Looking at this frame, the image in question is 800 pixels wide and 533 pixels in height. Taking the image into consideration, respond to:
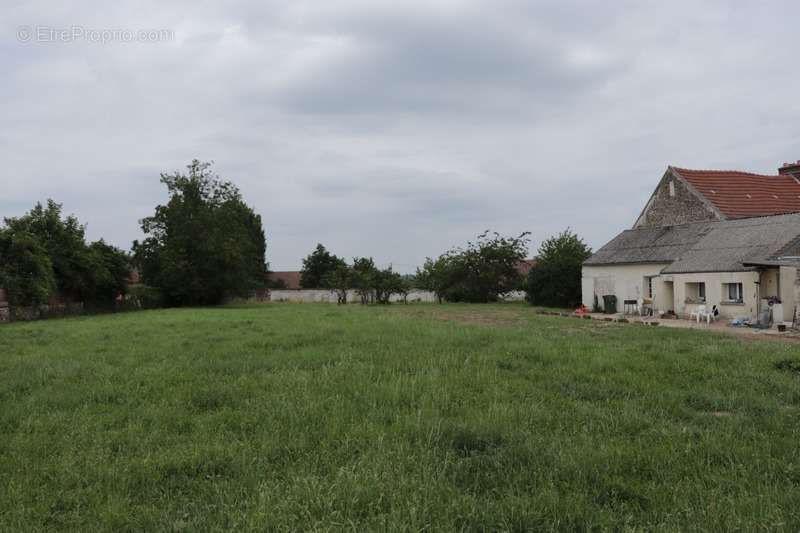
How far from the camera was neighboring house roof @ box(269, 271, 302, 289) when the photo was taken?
87756 mm

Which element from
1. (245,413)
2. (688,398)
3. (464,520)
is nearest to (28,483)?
(245,413)

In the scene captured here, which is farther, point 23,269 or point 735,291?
point 23,269

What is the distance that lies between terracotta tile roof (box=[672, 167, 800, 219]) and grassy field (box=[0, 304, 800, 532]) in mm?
26165

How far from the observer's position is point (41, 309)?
108ft

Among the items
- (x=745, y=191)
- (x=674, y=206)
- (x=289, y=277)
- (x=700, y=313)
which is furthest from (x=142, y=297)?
(x=289, y=277)

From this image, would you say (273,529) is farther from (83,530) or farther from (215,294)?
(215,294)

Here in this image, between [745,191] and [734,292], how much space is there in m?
13.4

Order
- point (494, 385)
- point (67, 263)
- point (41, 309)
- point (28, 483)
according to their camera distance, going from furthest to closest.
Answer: point (67, 263) → point (41, 309) → point (494, 385) → point (28, 483)

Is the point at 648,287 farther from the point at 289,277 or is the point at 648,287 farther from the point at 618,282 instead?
the point at 289,277

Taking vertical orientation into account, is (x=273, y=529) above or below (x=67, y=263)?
below

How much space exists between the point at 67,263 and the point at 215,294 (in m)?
11.5

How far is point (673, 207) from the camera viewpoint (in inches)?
1395

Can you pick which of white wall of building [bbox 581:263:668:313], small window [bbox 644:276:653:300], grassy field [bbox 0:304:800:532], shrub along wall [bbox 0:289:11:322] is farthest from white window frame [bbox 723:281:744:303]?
shrub along wall [bbox 0:289:11:322]

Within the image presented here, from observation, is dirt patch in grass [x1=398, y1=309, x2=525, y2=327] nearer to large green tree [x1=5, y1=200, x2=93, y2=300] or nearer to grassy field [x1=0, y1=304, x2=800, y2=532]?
grassy field [x1=0, y1=304, x2=800, y2=532]
